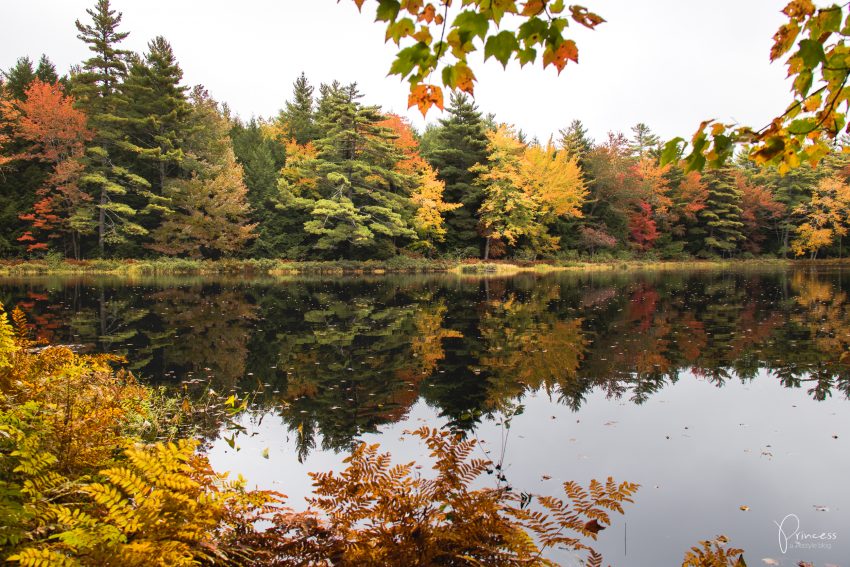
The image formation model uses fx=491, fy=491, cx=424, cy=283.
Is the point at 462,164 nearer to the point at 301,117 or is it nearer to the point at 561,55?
the point at 301,117

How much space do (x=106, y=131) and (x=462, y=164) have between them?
23.6m

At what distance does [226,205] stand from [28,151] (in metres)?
12.4

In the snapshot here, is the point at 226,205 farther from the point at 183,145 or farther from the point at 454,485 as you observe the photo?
the point at 454,485

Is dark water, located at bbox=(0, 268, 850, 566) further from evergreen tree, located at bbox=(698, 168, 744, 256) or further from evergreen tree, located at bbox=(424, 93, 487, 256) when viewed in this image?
evergreen tree, located at bbox=(698, 168, 744, 256)

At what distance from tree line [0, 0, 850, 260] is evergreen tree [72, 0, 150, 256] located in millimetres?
112

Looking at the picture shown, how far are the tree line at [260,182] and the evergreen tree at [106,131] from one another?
11 cm

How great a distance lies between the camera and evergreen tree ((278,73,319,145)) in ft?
138

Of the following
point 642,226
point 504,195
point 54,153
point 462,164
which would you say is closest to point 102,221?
point 54,153

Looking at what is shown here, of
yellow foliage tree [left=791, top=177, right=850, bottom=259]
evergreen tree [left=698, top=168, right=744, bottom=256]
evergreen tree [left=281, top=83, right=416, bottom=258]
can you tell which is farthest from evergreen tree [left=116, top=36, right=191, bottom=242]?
yellow foliage tree [left=791, top=177, right=850, bottom=259]

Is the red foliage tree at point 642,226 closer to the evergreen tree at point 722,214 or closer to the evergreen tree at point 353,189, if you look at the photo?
the evergreen tree at point 722,214

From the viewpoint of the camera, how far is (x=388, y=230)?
101 ft

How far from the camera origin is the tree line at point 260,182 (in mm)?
29703

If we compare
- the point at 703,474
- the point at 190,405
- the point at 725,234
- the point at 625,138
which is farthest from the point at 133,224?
the point at 725,234

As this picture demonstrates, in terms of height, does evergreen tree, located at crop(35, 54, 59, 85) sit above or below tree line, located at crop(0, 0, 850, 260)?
above
